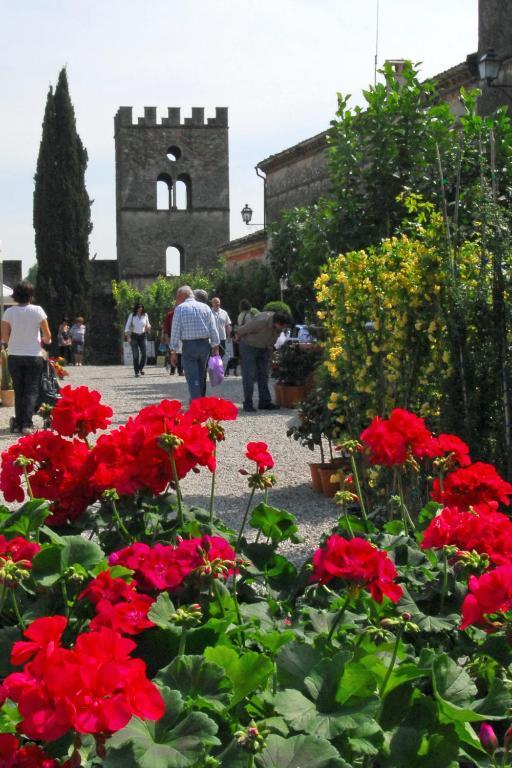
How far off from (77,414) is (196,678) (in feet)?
5.18

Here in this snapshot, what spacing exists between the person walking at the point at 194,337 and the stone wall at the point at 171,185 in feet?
152

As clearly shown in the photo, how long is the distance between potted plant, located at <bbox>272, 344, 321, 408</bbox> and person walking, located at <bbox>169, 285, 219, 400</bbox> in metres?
1.99

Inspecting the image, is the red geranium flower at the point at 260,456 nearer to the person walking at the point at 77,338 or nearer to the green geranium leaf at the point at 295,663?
the green geranium leaf at the point at 295,663

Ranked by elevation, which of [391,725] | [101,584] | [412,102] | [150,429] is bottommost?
[391,725]

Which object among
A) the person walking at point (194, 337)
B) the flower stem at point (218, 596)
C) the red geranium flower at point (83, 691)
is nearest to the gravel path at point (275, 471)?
the person walking at point (194, 337)

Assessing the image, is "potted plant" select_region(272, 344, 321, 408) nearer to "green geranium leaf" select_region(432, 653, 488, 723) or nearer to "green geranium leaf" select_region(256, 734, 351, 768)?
"green geranium leaf" select_region(432, 653, 488, 723)

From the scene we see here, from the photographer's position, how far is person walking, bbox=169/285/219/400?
12.4 m

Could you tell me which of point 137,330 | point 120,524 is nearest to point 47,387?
point 120,524

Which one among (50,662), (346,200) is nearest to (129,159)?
(346,200)

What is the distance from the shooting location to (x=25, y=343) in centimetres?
1153

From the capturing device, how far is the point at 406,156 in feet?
29.1

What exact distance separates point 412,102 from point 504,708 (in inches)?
285

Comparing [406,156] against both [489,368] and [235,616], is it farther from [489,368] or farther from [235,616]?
[235,616]

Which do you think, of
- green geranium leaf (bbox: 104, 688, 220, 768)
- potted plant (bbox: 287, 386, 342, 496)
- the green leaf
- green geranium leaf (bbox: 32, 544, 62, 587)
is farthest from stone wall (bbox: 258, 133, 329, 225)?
green geranium leaf (bbox: 104, 688, 220, 768)
